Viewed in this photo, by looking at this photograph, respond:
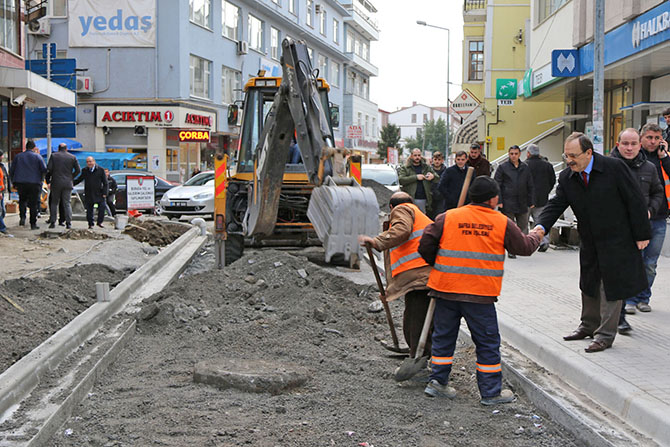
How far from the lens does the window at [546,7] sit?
81.1 feet

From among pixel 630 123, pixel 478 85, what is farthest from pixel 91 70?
pixel 630 123

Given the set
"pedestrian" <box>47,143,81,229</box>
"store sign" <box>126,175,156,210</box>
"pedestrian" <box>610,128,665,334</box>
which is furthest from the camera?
"store sign" <box>126,175,156,210</box>

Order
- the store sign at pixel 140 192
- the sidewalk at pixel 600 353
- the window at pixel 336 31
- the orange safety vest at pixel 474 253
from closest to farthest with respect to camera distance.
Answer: the sidewalk at pixel 600 353, the orange safety vest at pixel 474 253, the store sign at pixel 140 192, the window at pixel 336 31

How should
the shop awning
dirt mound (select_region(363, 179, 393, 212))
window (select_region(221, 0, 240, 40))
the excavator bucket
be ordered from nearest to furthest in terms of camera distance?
the excavator bucket, the shop awning, dirt mound (select_region(363, 179, 393, 212)), window (select_region(221, 0, 240, 40))

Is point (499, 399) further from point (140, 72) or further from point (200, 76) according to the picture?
point (200, 76)

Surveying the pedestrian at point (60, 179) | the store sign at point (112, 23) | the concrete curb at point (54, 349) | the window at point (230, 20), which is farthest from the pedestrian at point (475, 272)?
the window at point (230, 20)

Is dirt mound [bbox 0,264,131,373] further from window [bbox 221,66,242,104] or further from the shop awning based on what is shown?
window [bbox 221,66,242,104]

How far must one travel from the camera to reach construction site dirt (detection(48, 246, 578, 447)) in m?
4.79

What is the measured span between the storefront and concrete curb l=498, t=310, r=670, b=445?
1150 inches

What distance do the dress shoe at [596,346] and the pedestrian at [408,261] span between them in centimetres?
136

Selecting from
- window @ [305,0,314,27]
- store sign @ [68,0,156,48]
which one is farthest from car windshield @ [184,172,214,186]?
window @ [305,0,314,27]

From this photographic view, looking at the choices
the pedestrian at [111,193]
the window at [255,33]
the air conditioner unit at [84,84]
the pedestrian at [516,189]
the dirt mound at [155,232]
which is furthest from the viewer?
the window at [255,33]

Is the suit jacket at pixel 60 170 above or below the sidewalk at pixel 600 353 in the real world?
above

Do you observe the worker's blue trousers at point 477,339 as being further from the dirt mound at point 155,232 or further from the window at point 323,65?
the window at point 323,65
